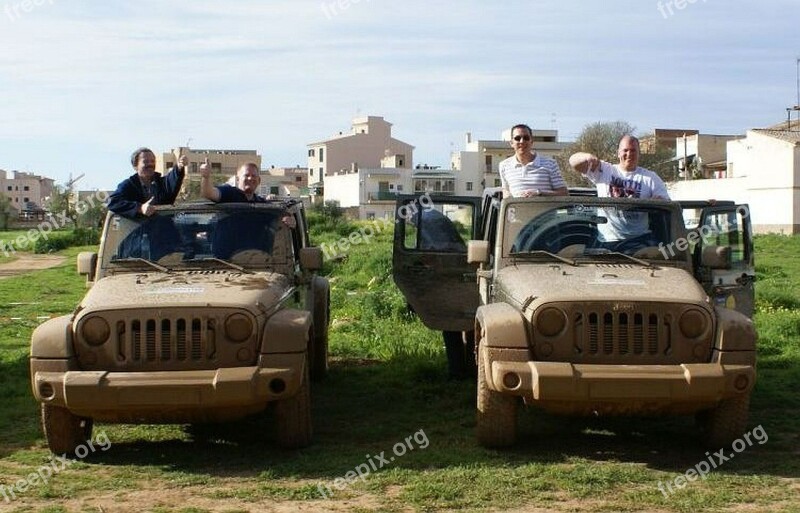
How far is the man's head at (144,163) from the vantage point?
8766 mm

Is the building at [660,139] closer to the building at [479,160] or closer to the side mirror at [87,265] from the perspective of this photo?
the building at [479,160]

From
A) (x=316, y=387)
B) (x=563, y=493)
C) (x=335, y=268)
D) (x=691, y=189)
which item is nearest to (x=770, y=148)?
(x=691, y=189)

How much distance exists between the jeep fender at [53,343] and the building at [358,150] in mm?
87116

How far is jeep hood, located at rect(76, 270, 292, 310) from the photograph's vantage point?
7.05 metres

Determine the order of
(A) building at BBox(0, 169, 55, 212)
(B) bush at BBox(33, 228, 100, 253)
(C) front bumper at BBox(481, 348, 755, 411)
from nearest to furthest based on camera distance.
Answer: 1. (C) front bumper at BBox(481, 348, 755, 411)
2. (B) bush at BBox(33, 228, 100, 253)
3. (A) building at BBox(0, 169, 55, 212)

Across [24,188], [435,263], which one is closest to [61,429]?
[435,263]

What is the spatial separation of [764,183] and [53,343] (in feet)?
148

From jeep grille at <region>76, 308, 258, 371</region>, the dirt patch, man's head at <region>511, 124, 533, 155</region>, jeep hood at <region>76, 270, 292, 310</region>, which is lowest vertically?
the dirt patch

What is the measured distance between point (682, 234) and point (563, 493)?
8.54ft

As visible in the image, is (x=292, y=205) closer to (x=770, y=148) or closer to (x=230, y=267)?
(x=230, y=267)

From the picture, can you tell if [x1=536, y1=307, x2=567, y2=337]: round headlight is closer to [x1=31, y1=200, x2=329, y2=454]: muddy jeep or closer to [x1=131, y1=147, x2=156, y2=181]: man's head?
[x1=31, y1=200, x2=329, y2=454]: muddy jeep

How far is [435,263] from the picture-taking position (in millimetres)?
9898

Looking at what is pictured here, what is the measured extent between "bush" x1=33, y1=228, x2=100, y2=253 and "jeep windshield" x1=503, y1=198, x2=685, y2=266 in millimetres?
40420

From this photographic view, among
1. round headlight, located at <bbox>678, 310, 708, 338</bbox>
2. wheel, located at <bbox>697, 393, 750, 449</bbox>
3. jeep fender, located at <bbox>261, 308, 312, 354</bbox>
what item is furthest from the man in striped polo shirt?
jeep fender, located at <bbox>261, 308, 312, 354</bbox>
